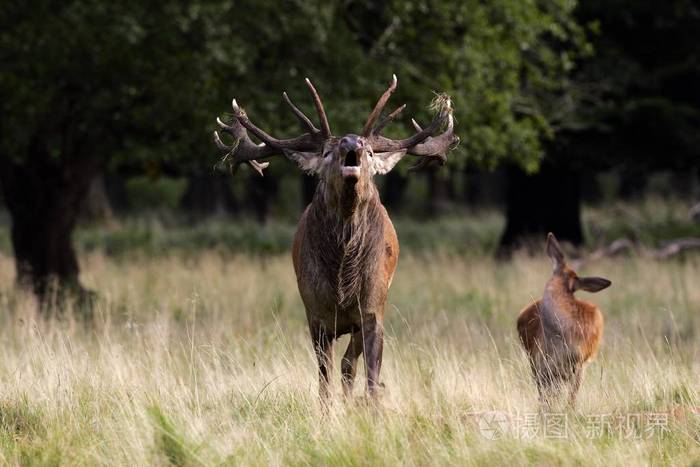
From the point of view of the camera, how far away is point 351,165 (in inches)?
250

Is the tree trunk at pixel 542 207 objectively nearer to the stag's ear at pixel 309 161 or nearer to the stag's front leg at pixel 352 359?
the stag's front leg at pixel 352 359

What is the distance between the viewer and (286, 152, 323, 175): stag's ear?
6945 millimetres

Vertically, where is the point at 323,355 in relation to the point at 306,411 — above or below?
above

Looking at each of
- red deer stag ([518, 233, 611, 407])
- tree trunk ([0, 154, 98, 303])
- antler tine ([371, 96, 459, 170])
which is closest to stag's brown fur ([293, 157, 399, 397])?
antler tine ([371, 96, 459, 170])

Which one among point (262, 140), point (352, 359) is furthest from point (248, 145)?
point (352, 359)

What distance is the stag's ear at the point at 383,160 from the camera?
22.6 ft

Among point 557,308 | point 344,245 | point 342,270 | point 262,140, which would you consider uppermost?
point 262,140

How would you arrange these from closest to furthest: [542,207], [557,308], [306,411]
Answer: [306,411], [557,308], [542,207]

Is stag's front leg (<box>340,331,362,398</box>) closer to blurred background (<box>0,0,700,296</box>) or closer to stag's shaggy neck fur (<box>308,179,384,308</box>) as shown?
stag's shaggy neck fur (<box>308,179,384,308</box>)

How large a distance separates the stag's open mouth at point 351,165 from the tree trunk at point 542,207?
14919mm

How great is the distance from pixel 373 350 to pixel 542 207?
14721 millimetres

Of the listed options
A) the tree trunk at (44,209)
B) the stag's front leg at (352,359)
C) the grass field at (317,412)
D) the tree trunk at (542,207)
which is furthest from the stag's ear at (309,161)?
the tree trunk at (542,207)

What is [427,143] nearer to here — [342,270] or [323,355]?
[342,270]

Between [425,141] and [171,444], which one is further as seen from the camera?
[425,141]
